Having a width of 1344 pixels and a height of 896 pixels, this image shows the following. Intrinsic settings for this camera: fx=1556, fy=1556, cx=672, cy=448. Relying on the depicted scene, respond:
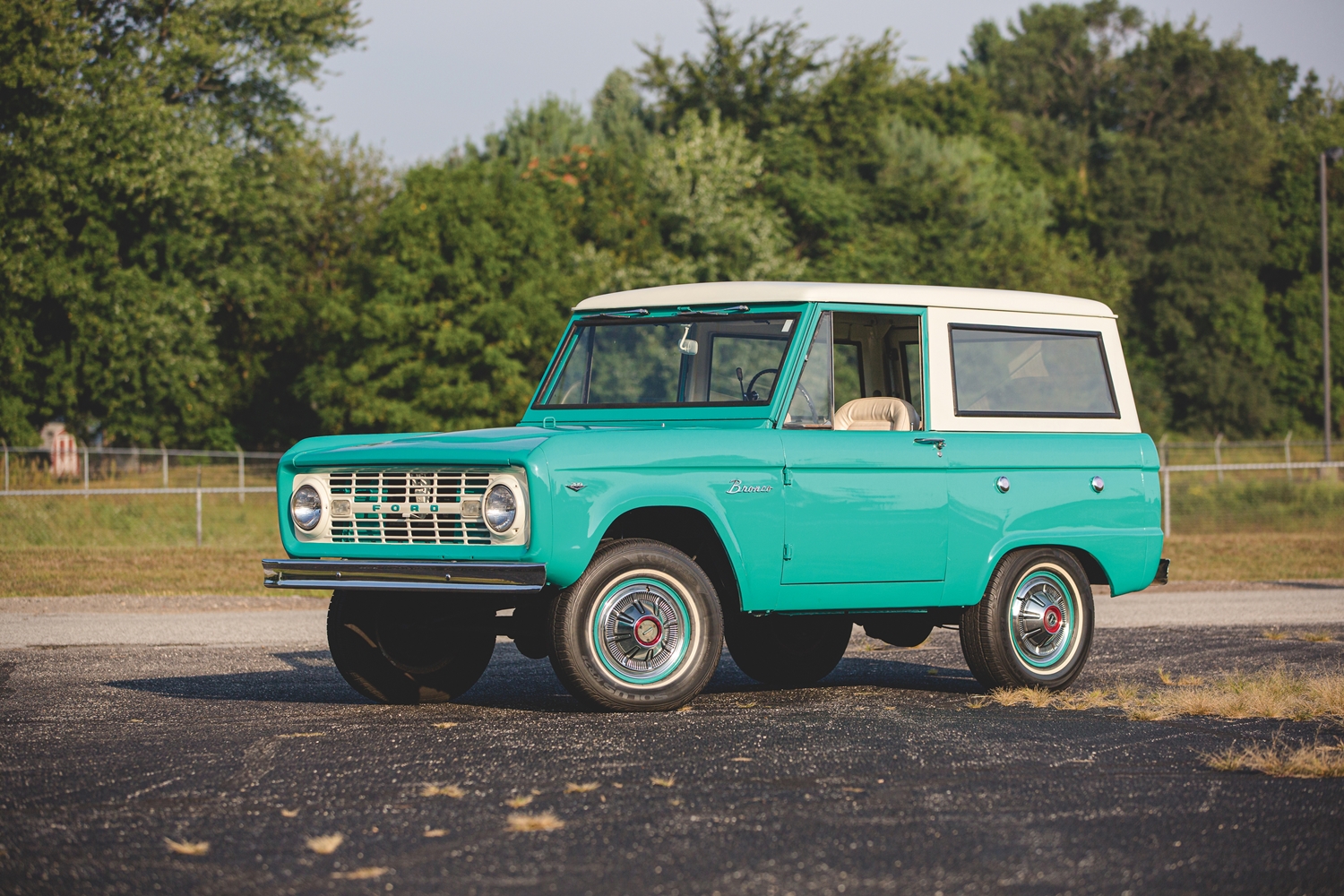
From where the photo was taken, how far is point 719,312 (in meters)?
8.94

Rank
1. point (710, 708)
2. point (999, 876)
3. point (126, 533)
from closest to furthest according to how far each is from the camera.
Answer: point (999, 876)
point (710, 708)
point (126, 533)

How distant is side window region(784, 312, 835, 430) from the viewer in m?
8.58

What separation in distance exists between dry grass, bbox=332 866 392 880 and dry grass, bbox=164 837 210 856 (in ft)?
1.87

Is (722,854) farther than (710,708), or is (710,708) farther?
(710,708)

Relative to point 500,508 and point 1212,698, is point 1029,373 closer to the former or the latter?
point 1212,698

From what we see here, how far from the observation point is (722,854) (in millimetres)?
4879

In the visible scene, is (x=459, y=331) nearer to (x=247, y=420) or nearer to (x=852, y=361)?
(x=247, y=420)

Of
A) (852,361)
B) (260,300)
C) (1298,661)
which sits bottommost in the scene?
(1298,661)

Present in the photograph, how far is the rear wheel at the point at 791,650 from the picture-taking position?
977 cm

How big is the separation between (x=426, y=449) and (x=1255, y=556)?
1771 cm

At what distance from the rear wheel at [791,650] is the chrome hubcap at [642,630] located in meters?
1.88

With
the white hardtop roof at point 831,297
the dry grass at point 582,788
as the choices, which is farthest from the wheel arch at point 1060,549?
the dry grass at point 582,788

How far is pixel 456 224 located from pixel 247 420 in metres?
13.9

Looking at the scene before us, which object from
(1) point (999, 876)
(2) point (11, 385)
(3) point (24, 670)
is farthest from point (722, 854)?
(2) point (11, 385)
